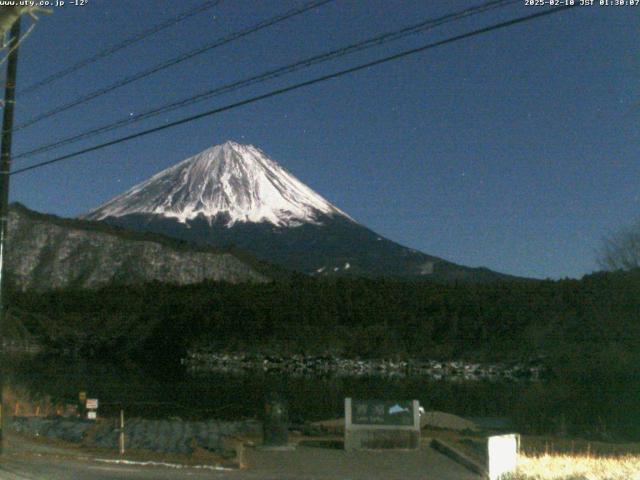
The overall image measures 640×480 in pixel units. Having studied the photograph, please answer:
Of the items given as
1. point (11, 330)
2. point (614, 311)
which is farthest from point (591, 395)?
point (11, 330)

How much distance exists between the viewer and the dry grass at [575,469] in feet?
40.0

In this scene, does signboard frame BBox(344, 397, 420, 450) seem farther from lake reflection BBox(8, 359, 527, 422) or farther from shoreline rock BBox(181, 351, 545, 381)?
shoreline rock BBox(181, 351, 545, 381)

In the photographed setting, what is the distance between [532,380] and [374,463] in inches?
2383

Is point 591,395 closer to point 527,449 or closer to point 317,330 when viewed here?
point 527,449

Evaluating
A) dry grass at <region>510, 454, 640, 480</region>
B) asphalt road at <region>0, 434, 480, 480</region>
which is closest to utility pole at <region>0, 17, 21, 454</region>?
asphalt road at <region>0, 434, 480, 480</region>

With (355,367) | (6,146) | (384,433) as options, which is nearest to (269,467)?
(384,433)

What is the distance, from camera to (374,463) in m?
16.5

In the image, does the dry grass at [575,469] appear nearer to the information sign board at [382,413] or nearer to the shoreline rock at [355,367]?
the information sign board at [382,413]

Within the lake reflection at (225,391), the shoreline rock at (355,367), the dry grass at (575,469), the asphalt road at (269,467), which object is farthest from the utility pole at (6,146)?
the shoreline rock at (355,367)

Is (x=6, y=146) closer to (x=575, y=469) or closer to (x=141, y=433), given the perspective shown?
(x=141, y=433)

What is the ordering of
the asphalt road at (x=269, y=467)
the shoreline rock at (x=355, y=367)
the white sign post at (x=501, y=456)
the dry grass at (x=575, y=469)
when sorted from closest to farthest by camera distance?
the dry grass at (x=575, y=469) → the white sign post at (x=501, y=456) → the asphalt road at (x=269, y=467) → the shoreline rock at (x=355, y=367)

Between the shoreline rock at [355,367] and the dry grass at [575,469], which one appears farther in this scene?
the shoreline rock at [355,367]

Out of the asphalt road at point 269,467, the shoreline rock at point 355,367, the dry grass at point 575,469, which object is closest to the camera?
the dry grass at point 575,469

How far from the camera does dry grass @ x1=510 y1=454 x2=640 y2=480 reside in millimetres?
12188
